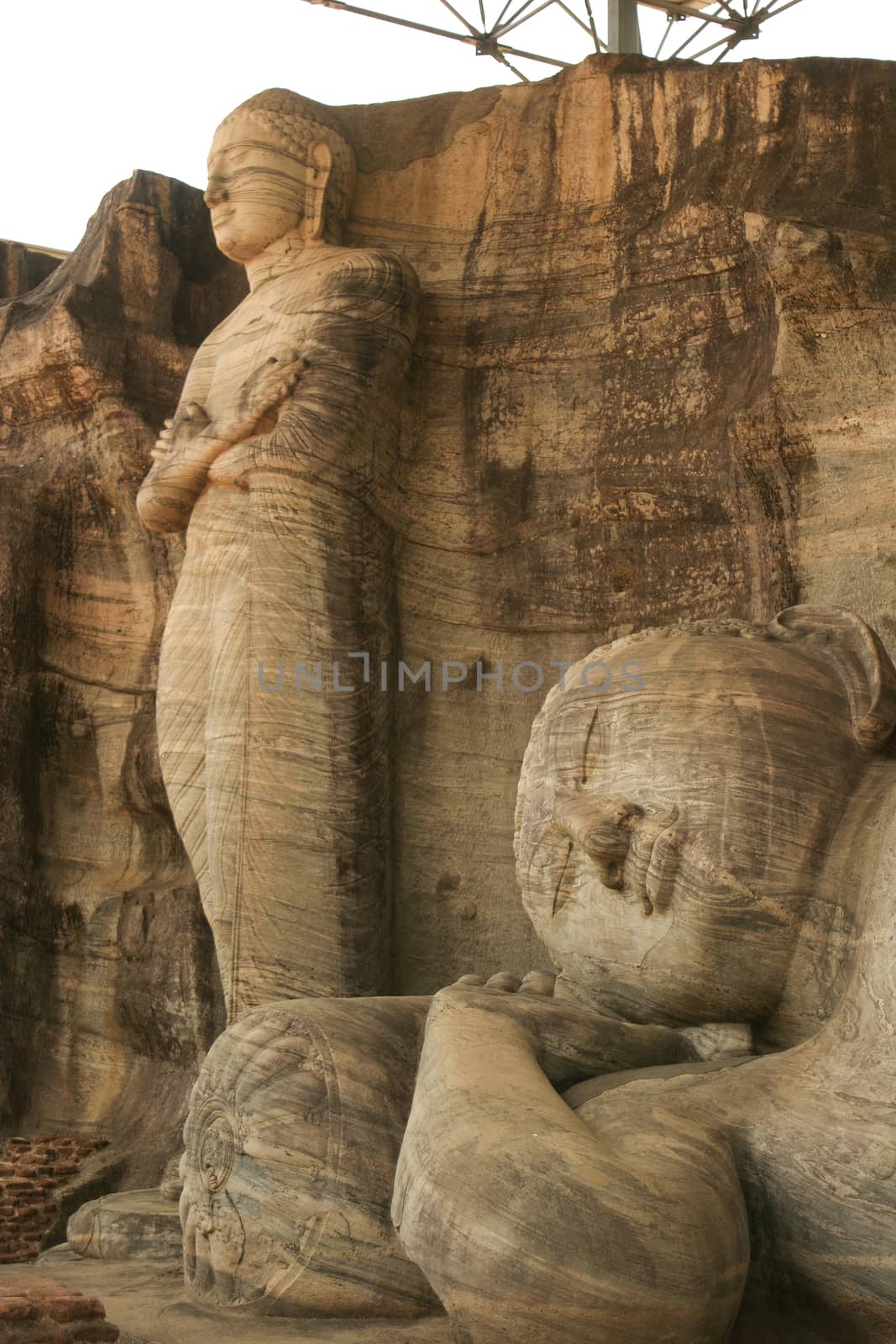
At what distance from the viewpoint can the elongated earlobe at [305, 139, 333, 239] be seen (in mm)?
4883

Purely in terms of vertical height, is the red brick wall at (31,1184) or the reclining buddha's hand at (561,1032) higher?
the reclining buddha's hand at (561,1032)

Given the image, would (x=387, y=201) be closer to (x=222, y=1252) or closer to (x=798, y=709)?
(x=798, y=709)

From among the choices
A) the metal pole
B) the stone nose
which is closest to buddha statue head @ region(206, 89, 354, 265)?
the stone nose

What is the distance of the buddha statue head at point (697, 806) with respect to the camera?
9.03ft

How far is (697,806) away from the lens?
2.78m

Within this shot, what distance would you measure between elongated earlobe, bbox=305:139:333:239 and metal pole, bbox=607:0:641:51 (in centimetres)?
493

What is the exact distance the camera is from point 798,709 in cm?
284

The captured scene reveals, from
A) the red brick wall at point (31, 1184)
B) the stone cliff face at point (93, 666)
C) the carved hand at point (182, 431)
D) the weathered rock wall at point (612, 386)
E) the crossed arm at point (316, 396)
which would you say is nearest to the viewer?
the weathered rock wall at point (612, 386)

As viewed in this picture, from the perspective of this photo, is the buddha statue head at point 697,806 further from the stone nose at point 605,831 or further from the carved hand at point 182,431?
the carved hand at point 182,431

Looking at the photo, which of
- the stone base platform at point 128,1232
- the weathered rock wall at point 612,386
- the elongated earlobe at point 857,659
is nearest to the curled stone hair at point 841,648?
the elongated earlobe at point 857,659

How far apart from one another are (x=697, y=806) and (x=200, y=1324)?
1.17 m

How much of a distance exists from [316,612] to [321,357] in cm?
71

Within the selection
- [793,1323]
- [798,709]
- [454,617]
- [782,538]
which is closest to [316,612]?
[454,617]

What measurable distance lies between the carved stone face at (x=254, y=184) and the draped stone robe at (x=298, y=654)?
24 cm
